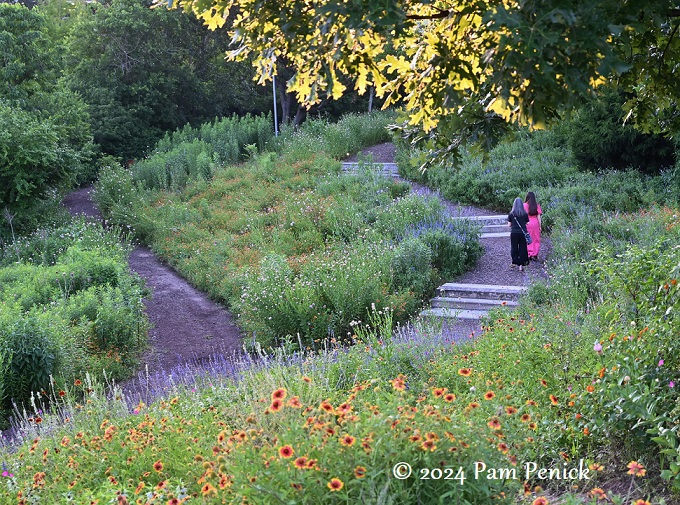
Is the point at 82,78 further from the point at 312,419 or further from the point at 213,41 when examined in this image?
the point at 312,419

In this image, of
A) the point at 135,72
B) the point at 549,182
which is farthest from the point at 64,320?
the point at 135,72

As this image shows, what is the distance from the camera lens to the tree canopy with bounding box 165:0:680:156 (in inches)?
124

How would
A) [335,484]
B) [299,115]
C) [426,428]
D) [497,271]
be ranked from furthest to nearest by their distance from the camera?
[299,115] → [497,271] → [426,428] → [335,484]

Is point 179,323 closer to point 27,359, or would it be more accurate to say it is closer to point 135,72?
point 27,359

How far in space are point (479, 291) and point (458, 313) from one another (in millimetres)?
1016

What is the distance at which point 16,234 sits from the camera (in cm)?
1533

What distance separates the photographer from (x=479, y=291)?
984 cm

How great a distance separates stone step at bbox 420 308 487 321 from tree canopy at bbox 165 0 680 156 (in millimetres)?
3779

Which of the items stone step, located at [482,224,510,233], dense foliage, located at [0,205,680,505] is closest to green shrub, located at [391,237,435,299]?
stone step, located at [482,224,510,233]

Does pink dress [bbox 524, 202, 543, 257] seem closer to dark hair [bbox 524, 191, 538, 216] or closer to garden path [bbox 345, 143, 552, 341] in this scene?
dark hair [bbox 524, 191, 538, 216]

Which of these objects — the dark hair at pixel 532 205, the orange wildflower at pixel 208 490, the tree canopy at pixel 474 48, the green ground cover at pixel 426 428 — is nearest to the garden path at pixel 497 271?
the dark hair at pixel 532 205

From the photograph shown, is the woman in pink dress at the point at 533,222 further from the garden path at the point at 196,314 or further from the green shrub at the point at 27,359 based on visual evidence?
the green shrub at the point at 27,359

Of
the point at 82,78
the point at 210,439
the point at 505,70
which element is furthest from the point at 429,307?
the point at 82,78

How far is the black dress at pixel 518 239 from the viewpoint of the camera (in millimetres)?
10273
